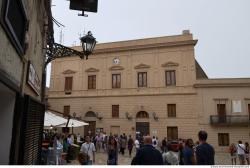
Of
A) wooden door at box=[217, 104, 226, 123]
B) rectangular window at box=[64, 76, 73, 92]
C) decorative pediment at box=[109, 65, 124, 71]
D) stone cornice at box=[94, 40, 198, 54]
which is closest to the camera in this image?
wooden door at box=[217, 104, 226, 123]

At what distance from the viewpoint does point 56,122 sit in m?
12.6

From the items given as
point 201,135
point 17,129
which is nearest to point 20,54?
point 17,129

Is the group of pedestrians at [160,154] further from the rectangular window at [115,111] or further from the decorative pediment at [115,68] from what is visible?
the decorative pediment at [115,68]

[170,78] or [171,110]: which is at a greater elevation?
[170,78]

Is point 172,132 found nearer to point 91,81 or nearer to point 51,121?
A: point 91,81

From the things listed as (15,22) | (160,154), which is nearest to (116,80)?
(160,154)

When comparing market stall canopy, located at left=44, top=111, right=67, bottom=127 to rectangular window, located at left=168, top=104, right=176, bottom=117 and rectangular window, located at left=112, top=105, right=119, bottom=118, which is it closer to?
rectangular window, located at left=112, top=105, right=119, bottom=118

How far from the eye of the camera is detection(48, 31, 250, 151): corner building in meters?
26.2

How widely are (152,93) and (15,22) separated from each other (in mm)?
24893

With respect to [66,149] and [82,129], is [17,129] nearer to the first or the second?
[66,149]

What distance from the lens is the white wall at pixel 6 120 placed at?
3.79m

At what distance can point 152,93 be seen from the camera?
92.1 feet

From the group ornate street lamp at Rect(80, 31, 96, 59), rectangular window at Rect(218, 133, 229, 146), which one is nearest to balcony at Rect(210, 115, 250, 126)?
rectangular window at Rect(218, 133, 229, 146)

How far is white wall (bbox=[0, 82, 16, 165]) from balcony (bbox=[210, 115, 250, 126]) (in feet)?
80.0
